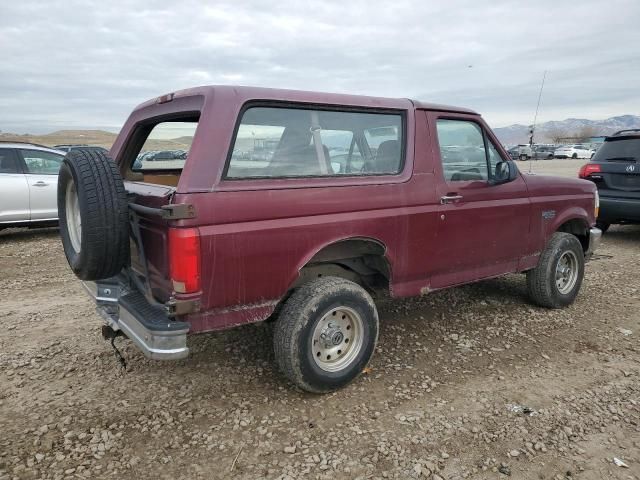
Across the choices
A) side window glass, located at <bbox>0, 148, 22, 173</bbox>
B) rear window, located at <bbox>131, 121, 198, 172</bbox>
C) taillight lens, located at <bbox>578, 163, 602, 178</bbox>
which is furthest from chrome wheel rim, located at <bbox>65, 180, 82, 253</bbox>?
taillight lens, located at <bbox>578, 163, 602, 178</bbox>

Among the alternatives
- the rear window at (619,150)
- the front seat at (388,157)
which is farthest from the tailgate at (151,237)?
the rear window at (619,150)

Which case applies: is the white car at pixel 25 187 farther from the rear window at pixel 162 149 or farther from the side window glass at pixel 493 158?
the side window glass at pixel 493 158

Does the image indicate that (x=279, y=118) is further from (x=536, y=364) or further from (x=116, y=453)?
(x=536, y=364)

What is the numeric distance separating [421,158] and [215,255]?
1789mm

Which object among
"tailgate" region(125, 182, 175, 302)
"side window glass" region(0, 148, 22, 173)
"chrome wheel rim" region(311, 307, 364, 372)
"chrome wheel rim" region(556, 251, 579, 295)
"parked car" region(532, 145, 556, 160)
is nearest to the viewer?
"tailgate" region(125, 182, 175, 302)

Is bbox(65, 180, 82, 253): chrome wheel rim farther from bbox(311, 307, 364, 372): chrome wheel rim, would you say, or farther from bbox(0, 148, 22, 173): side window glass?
bbox(0, 148, 22, 173): side window glass

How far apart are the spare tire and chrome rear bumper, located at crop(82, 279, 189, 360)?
260 millimetres

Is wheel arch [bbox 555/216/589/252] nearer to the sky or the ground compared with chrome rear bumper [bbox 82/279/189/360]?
nearer to the sky

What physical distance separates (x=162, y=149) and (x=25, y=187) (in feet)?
16.8

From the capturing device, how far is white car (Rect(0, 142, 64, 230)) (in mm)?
7961

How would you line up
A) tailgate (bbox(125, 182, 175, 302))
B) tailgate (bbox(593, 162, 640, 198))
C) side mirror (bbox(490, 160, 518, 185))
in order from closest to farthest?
1. tailgate (bbox(125, 182, 175, 302))
2. side mirror (bbox(490, 160, 518, 185))
3. tailgate (bbox(593, 162, 640, 198))

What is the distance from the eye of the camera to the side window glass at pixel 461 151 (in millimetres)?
3928

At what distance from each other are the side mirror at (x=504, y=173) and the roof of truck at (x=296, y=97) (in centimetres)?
60

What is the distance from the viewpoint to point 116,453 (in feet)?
9.00
